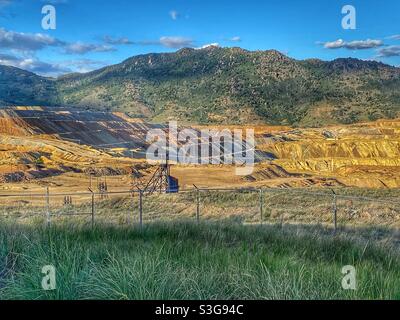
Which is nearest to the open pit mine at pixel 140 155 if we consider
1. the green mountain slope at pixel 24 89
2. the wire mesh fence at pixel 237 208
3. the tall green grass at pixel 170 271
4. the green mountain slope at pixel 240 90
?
the green mountain slope at pixel 240 90

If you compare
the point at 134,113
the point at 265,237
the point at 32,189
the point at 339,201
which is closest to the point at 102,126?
the point at 134,113

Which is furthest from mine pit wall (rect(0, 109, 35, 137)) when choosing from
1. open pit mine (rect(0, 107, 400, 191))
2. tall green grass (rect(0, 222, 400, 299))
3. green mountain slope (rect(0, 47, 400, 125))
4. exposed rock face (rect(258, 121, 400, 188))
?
tall green grass (rect(0, 222, 400, 299))

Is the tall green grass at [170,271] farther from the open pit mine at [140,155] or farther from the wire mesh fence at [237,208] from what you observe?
the open pit mine at [140,155]

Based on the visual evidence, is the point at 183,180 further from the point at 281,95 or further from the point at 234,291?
the point at 281,95

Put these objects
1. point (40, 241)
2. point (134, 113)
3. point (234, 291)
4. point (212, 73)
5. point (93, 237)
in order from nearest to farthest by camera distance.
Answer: point (234, 291)
point (40, 241)
point (93, 237)
point (134, 113)
point (212, 73)

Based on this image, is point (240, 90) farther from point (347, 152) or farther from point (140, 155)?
point (140, 155)

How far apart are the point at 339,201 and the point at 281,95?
201 feet

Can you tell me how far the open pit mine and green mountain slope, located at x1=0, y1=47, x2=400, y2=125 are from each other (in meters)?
7.01

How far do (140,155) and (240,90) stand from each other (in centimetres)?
3418

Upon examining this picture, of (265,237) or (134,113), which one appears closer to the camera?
(265,237)

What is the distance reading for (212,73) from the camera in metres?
101

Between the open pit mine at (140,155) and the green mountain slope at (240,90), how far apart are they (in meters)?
7.01

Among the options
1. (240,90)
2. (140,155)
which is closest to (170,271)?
(140,155)

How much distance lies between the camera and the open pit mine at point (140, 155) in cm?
4000
